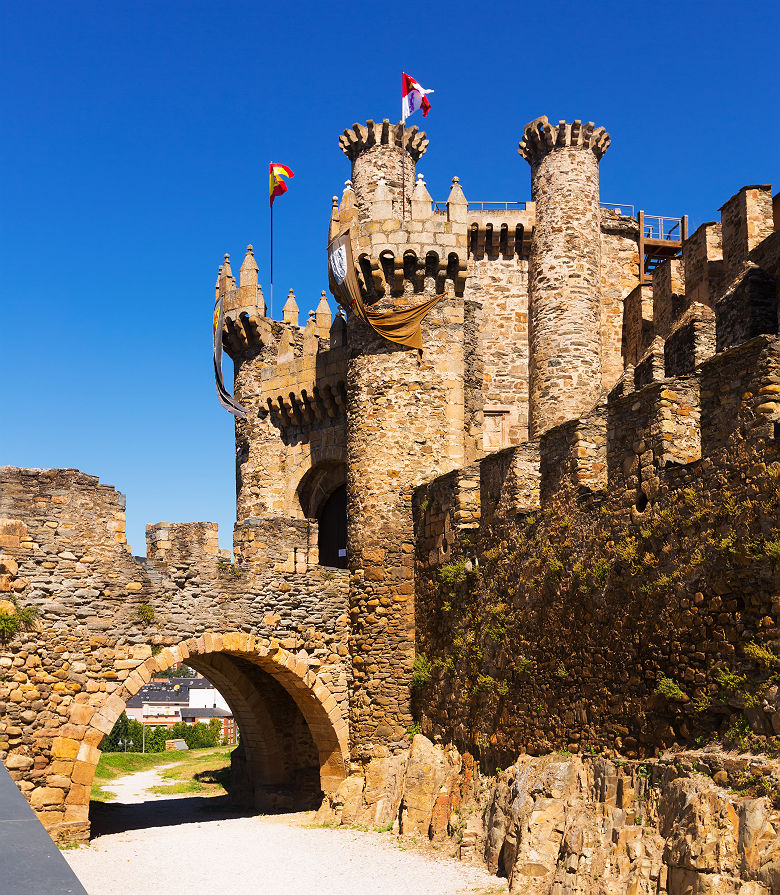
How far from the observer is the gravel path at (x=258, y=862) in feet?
43.6

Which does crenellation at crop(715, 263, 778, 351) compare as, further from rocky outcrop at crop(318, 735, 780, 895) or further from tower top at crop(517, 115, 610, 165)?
tower top at crop(517, 115, 610, 165)

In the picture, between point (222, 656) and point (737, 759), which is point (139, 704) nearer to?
point (222, 656)

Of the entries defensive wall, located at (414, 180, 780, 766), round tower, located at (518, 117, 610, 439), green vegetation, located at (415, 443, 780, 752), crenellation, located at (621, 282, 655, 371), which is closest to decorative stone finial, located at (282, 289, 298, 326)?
round tower, located at (518, 117, 610, 439)

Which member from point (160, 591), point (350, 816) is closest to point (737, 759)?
point (350, 816)

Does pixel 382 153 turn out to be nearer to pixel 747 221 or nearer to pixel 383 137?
pixel 383 137

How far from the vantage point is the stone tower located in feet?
58.9

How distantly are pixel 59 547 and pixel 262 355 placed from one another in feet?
30.7

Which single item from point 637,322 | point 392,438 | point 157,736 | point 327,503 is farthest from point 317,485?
point 157,736

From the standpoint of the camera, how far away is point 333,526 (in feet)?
78.3

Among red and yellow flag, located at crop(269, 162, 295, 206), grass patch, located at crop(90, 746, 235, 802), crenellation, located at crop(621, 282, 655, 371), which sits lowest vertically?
grass patch, located at crop(90, 746, 235, 802)

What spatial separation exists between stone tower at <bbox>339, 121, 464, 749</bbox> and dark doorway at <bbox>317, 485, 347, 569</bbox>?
4715 millimetres

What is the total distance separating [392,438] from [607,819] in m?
8.32

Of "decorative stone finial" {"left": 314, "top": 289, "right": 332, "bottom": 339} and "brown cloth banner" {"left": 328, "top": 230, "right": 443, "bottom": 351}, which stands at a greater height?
"decorative stone finial" {"left": 314, "top": 289, "right": 332, "bottom": 339}

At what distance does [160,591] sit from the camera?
56.1 ft
